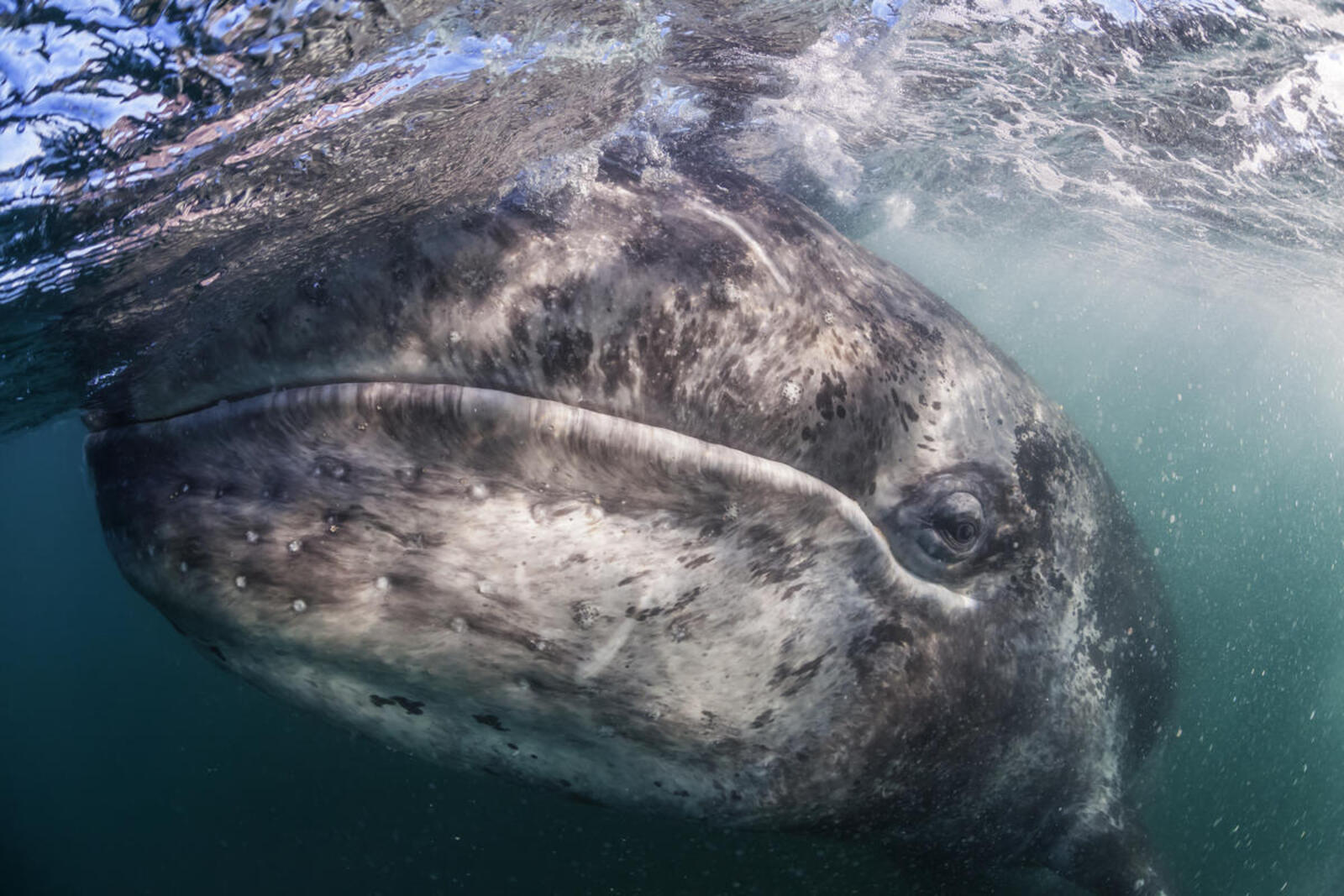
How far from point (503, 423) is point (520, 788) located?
6.40 ft

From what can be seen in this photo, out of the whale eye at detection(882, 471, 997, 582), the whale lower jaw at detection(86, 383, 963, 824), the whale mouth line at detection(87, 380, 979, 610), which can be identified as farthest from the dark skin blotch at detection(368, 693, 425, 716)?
the whale eye at detection(882, 471, 997, 582)

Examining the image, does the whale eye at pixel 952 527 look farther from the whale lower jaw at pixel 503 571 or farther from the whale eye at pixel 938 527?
the whale lower jaw at pixel 503 571

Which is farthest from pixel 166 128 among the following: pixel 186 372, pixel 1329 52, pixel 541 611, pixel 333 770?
pixel 333 770

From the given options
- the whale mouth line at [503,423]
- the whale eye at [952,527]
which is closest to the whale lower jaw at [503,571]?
the whale mouth line at [503,423]

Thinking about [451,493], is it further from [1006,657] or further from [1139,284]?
[1139,284]

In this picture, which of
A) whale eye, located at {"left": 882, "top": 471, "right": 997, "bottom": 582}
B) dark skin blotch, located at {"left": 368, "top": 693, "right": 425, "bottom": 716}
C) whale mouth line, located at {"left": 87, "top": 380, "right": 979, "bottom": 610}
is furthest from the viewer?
whale eye, located at {"left": 882, "top": 471, "right": 997, "bottom": 582}

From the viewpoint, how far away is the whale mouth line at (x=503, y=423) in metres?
2.36

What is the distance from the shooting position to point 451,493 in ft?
7.82

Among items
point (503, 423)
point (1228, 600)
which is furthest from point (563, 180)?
point (1228, 600)

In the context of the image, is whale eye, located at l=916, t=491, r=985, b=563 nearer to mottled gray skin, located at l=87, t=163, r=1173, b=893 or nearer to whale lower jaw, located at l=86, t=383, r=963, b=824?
mottled gray skin, located at l=87, t=163, r=1173, b=893

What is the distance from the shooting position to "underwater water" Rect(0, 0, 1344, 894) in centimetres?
436

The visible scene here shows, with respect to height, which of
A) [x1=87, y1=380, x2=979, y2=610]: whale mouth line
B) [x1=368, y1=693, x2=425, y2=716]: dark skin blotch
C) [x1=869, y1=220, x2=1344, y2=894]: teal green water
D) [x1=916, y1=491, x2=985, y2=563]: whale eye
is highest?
[x1=87, y1=380, x2=979, y2=610]: whale mouth line

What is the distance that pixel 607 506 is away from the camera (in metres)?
2.46

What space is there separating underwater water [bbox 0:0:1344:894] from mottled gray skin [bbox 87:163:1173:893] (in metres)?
0.62
